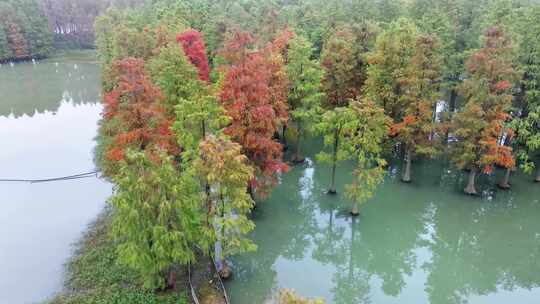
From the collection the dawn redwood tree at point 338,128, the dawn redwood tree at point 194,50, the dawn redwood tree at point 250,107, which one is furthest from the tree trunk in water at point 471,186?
the dawn redwood tree at point 194,50

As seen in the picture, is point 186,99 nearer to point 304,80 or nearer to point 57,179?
point 304,80

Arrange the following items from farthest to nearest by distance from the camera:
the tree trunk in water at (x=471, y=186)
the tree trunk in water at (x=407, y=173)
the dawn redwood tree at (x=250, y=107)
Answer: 1. the tree trunk in water at (x=407, y=173)
2. the tree trunk in water at (x=471, y=186)
3. the dawn redwood tree at (x=250, y=107)

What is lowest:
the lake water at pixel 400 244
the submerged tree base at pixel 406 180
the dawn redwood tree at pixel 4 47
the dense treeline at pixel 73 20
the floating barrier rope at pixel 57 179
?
the lake water at pixel 400 244

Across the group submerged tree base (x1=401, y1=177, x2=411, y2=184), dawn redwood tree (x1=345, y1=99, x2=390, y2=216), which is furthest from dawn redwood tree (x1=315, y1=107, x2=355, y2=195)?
submerged tree base (x1=401, y1=177, x2=411, y2=184)

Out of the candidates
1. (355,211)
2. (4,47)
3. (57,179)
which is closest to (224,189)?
(355,211)

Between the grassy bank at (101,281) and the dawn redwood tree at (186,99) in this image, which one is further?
the dawn redwood tree at (186,99)

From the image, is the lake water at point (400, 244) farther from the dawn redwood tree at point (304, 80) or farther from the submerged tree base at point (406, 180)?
the dawn redwood tree at point (304, 80)
